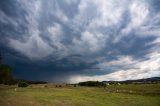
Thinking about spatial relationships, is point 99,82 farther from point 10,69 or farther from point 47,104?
point 47,104

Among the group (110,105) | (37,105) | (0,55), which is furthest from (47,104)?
(0,55)

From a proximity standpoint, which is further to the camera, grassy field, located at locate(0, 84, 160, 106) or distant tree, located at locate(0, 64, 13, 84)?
distant tree, located at locate(0, 64, 13, 84)

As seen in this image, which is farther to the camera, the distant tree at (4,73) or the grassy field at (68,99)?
the distant tree at (4,73)

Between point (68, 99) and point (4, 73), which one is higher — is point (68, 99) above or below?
below

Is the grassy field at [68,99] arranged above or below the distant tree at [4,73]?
below

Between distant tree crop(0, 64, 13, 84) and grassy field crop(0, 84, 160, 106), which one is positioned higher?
distant tree crop(0, 64, 13, 84)

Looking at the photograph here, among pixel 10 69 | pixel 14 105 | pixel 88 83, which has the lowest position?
pixel 14 105

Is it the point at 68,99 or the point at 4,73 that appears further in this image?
the point at 4,73

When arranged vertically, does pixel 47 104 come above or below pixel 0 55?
below

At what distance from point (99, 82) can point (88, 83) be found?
6472 mm

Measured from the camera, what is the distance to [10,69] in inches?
5502

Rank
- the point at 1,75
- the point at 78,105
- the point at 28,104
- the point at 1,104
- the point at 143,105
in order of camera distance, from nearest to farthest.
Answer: the point at 1,104 < the point at 28,104 < the point at 78,105 < the point at 143,105 < the point at 1,75

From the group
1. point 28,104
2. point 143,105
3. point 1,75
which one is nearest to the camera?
point 28,104

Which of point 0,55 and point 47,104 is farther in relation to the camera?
point 0,55
